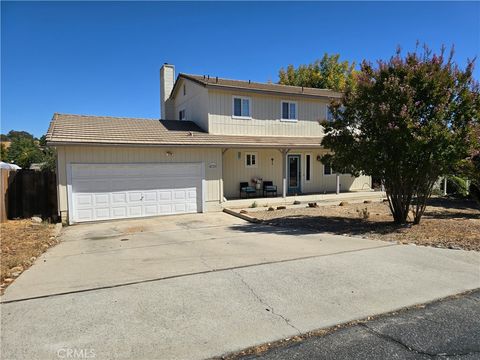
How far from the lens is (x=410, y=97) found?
8.83m

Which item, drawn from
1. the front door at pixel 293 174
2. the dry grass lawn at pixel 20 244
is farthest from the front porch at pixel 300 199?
the dry grass lawn at pixel 20 244

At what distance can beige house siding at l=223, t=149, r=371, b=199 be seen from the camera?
17391 millimetres

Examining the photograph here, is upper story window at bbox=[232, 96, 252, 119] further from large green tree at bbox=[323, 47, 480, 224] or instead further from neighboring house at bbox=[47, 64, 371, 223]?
large green tree at bbox=[323, 47, 480, 224]

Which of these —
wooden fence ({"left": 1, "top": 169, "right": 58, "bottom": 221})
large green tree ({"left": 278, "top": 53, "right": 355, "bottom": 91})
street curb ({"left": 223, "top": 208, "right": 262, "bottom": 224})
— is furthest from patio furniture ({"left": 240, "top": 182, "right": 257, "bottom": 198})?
large green tree ({"left": 278, "top": 53, "right": 355, "bottom": 91})

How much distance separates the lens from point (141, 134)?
14188 millimetres

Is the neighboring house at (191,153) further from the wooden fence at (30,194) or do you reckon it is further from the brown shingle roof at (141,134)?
the wooden fence at (30,194)

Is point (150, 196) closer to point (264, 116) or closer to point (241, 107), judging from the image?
point (241, 107)

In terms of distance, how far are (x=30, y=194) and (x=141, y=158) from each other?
427cm

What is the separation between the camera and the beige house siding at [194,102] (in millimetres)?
16781

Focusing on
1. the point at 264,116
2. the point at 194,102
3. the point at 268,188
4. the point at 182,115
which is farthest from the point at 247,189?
the point at 182,115

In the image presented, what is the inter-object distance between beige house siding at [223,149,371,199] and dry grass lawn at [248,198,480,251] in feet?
12.8

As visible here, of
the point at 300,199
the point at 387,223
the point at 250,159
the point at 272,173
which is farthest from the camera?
the point at 272,173

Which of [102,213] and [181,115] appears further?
[181,115]

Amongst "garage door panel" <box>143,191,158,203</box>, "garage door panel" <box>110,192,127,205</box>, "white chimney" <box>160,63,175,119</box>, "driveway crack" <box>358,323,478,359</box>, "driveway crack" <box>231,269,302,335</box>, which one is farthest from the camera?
"white chimney" <box>160,63,175,119</box>
